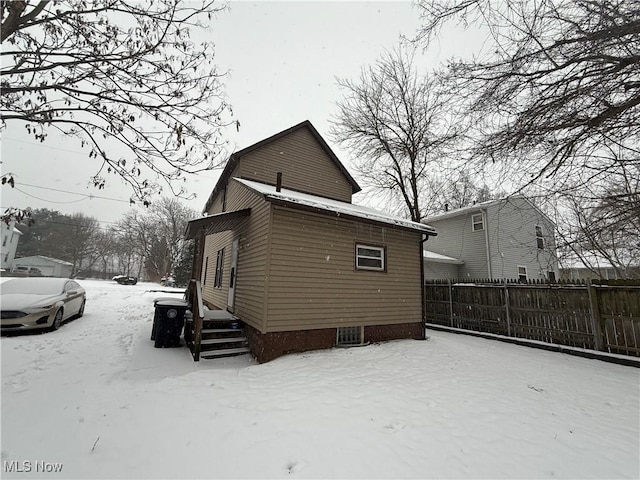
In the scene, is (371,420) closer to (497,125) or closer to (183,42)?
(497,125)

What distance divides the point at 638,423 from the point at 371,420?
13.4 ft

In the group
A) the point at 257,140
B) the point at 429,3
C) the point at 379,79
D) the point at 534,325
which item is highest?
the point at 379,79

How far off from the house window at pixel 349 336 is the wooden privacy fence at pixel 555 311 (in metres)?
5.63

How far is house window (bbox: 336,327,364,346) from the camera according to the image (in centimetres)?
764

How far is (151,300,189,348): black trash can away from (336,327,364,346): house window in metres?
4.18

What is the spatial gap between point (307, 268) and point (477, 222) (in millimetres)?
15031

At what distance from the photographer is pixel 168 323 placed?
7082mm

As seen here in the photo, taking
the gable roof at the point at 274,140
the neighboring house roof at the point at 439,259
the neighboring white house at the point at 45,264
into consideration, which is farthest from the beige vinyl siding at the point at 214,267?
the neighboring white house at the point at 45,264

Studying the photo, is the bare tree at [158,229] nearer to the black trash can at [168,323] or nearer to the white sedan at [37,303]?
the white sedan at [37,303]

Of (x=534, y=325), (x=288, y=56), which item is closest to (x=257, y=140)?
(x=288, y=56)

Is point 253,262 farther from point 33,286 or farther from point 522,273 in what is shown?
point 522,273

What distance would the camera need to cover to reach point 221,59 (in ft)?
16.0

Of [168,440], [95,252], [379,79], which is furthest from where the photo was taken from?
[95,252]

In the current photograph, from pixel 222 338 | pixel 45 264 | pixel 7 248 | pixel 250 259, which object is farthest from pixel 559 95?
pixel 45 264
